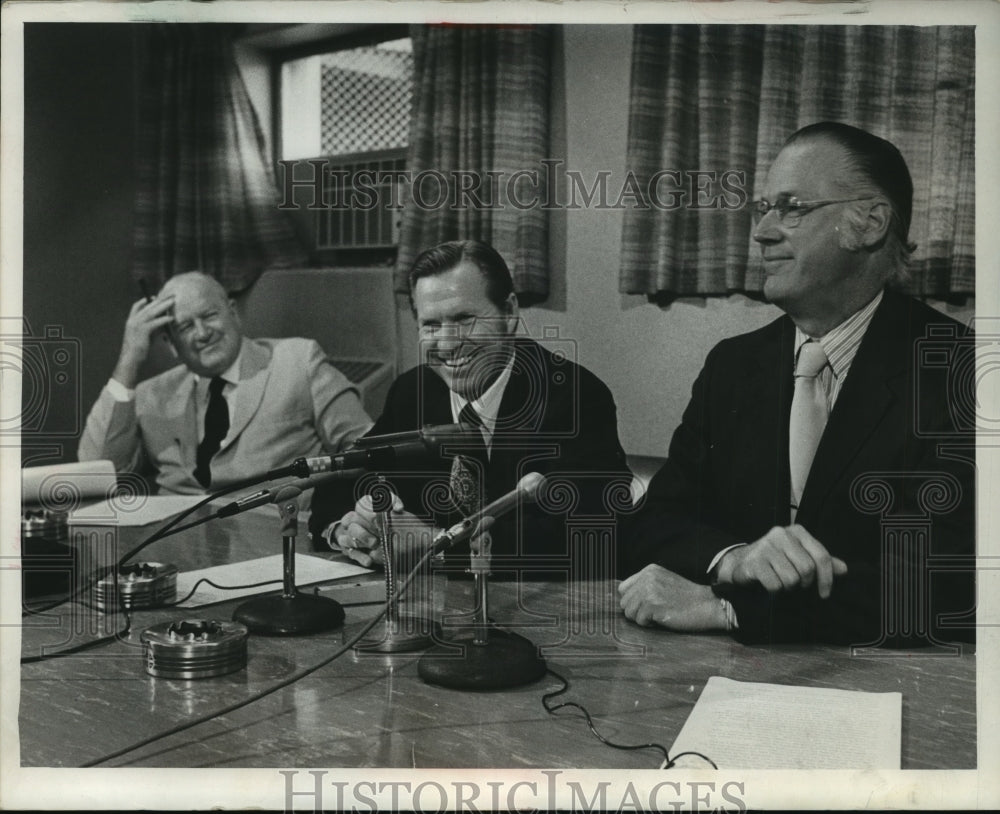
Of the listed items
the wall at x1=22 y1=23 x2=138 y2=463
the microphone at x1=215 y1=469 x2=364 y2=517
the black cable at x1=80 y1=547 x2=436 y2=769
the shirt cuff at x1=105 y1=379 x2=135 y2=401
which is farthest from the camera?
the shirt cuff at x1=105 y1=379 x2=135 y2=401

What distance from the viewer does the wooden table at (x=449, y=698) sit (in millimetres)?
1637

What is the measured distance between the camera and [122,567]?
213cm

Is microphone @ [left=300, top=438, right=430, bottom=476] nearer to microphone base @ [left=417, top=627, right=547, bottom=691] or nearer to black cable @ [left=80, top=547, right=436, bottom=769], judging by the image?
black cable @ [left=80, top=547, right=436, bottom=769]

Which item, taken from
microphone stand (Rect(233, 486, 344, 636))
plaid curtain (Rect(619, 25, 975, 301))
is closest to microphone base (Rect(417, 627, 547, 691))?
microphone stand (Rect(233, 486, 344, 636))

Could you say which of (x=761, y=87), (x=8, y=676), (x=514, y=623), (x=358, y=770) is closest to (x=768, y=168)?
(x=761, y=87)

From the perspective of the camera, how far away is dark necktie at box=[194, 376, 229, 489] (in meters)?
2.36

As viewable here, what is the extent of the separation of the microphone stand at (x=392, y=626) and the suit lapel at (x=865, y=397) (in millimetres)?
744

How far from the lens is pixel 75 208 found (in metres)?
2.24

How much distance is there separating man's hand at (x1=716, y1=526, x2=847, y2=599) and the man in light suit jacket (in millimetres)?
793

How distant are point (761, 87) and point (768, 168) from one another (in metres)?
0.15

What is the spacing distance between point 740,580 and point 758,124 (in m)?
0.83

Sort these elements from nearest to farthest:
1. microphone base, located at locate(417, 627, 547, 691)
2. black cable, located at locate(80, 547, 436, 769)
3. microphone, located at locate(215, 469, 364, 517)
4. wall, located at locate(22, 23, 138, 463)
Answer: black cable, located at locate(80, 547, 436, 769)
microphone base, located at locate(417, 627, 547, 691)
microphone, located at locate(215, 469, 364, 517)
wall, located at locate(22, 23, 138, 463)

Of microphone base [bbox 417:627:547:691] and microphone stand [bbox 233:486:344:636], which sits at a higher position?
microphone stand [bbox 233:486:344:636]

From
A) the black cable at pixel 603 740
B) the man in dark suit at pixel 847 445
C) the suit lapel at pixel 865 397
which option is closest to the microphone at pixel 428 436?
the man in dark suit at pixel 847 445
